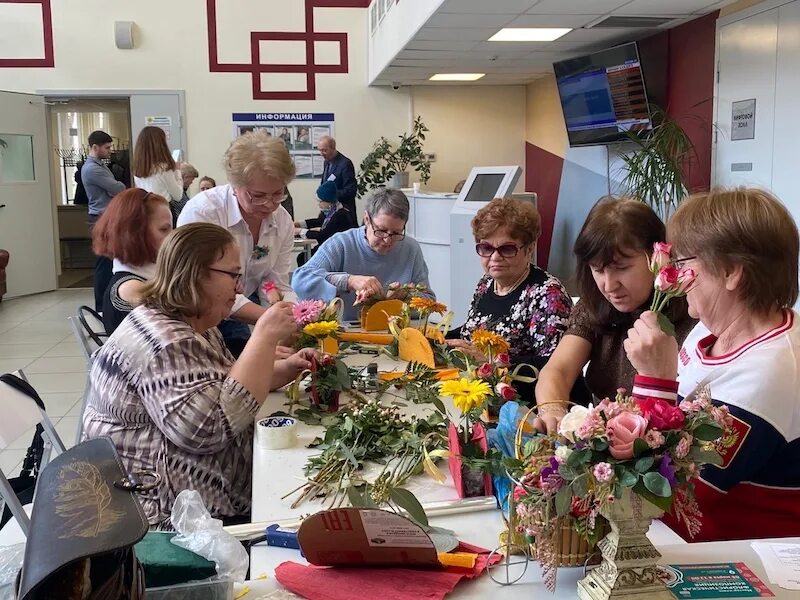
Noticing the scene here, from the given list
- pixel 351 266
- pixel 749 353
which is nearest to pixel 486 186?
pixel 351 266

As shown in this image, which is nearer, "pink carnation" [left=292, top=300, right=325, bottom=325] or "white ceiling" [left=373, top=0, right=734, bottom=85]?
"pink carnation" [left=292, top=300, right=325, bottom=325]

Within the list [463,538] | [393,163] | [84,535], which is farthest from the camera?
[393,163]

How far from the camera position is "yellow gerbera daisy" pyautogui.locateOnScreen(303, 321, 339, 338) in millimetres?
2342

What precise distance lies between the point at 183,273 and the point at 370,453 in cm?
66

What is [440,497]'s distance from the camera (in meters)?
1.58

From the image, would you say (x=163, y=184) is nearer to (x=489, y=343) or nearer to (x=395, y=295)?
(x=395, y=295)

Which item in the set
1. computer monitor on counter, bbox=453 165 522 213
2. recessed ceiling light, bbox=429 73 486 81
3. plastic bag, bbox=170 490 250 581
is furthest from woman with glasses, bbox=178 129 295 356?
recessed ceiling light, bbox=429 73 486 81

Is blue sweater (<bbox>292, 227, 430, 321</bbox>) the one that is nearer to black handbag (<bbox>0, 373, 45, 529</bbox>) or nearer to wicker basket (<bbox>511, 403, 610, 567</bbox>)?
black handbag (<bbox>0, 373, 45, 529</bbox>)

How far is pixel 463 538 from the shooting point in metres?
1.40

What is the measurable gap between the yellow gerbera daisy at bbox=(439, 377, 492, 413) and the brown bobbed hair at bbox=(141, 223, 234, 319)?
2.46 feet

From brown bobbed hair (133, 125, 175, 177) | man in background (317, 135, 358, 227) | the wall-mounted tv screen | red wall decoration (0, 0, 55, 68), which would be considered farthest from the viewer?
red wall decoration (0, 0, 55, 68)

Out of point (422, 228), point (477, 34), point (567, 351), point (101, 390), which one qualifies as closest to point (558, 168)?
point (422, 228)

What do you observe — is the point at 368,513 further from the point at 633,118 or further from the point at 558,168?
the point at 558,168

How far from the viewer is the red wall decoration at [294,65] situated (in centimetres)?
938
